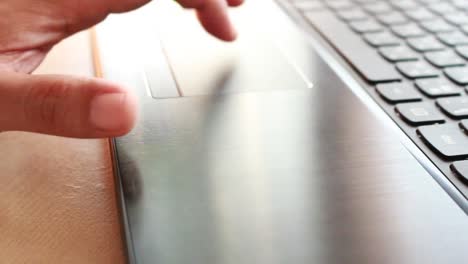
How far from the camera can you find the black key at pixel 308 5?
0.61m

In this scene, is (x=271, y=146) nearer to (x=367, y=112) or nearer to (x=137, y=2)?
(x=367, y=112)

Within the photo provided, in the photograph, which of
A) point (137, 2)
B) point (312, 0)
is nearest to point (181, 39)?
point (137, 2)

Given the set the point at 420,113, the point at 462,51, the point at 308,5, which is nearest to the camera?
the point at 420,113

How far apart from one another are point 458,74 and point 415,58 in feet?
0.15

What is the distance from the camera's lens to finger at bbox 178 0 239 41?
52cm

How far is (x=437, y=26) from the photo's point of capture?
1.85ft

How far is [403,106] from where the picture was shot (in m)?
0.41

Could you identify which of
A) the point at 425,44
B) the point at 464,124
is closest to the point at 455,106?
the point at 464,124

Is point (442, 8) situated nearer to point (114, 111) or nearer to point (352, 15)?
point (352, 15)

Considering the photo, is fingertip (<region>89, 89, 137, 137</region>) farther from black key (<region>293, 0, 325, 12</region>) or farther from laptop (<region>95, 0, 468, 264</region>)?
black key (<region>293, 0, 325, 12</region>)

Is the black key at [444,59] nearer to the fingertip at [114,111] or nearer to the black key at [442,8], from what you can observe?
the black key at [442,8]

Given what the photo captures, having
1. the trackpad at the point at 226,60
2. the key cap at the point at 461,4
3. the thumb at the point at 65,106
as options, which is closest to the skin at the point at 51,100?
the thumb at the point at 65,106

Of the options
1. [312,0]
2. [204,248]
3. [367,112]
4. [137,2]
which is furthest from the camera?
[312,0]

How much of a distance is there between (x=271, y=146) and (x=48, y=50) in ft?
0.81
